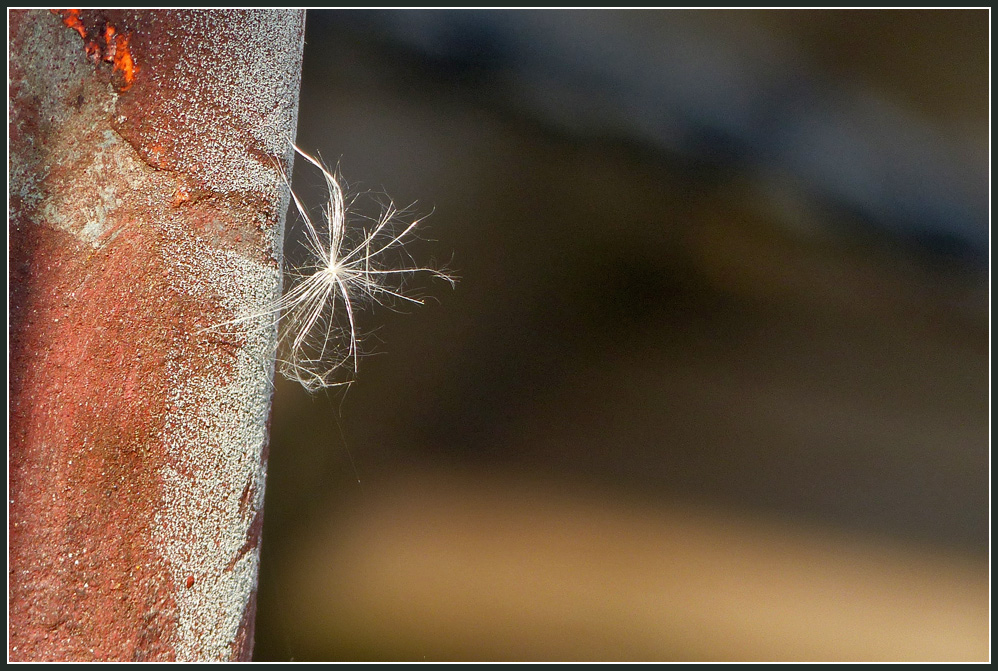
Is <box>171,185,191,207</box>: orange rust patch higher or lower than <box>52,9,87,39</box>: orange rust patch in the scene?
lower

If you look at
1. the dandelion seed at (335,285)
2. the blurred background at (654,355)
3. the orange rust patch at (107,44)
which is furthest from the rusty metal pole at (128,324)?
the blurred background at (654,355)

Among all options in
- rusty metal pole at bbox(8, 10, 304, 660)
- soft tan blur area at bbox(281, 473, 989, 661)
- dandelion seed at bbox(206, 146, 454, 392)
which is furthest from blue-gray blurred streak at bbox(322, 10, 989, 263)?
soft tan blur area at bbox(281, 473, 989, 661)

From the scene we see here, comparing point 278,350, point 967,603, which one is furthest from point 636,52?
point 967,603

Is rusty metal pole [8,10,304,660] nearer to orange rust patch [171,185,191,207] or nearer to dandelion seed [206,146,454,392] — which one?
orange rust patch [171,185,191,207]

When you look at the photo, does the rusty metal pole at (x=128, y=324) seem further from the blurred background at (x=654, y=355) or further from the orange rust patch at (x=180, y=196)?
the blurred background at (x=654, y=355)

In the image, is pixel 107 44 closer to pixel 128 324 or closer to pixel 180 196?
pixel 180 196
